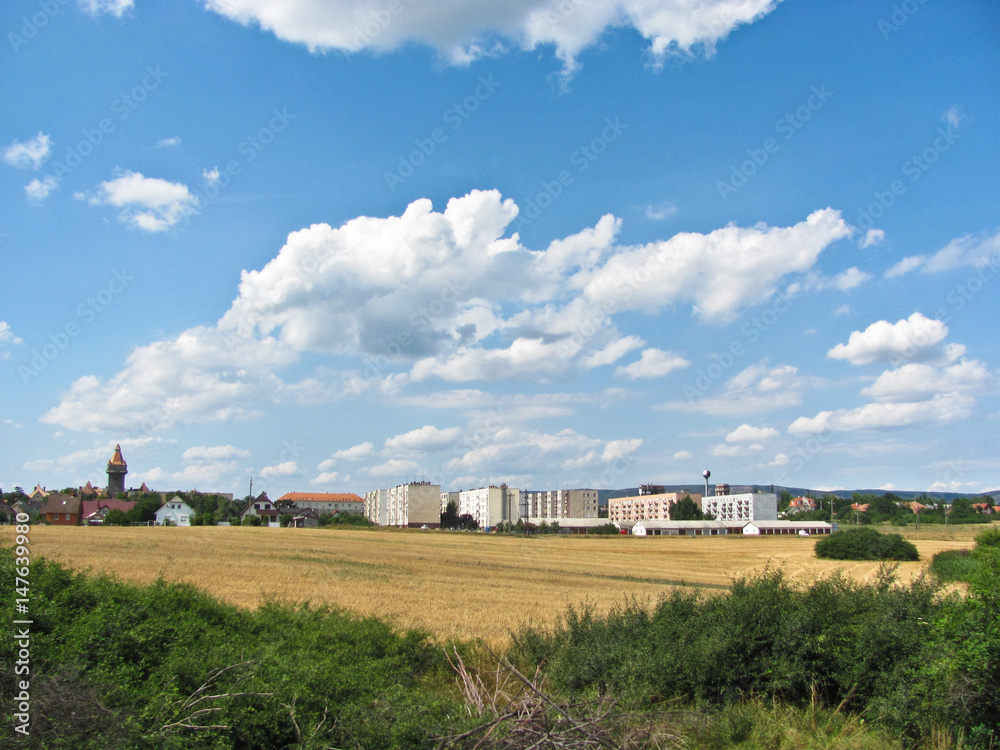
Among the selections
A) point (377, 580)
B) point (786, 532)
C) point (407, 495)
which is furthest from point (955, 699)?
point (407, 495)

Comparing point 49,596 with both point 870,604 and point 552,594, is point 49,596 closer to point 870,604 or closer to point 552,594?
point 870,604

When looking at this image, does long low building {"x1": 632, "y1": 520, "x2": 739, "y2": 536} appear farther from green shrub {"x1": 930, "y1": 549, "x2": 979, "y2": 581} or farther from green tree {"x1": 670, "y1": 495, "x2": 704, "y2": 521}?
green shrub {"x1": 930, "y1": 549, "x2": 979, "y2": 581}

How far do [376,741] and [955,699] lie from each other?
6.71 meters

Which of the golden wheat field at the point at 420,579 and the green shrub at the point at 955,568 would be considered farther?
the golden wheat field at the point at 420,579

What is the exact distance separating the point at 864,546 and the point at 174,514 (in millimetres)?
112582

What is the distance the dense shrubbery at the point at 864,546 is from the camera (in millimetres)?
57750

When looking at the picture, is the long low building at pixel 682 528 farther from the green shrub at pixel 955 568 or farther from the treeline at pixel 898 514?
the green shrub at pixel 955 568

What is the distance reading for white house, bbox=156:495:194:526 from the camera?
402 ft

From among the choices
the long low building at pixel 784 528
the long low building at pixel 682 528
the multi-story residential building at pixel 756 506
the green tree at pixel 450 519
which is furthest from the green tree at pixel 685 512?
the green tree at pixel 450 519

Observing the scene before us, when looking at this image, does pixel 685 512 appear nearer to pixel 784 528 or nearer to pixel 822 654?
pixel 784 528

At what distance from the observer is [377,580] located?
30.8 metres

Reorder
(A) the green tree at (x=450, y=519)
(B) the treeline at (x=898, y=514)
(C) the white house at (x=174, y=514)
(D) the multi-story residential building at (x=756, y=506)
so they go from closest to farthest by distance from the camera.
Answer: (C) the white house at (x=174, y=514) < (B) the treeline at (x=898, y=514) < (A) the green tree at (x=450, y=519) < (D) the multi-story residential building at (x=756, y=506)

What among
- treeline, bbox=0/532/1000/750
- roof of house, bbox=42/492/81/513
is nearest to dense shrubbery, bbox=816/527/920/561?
treeline, bbox=0/532/1000/750

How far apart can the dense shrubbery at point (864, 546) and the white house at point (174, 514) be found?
10477cm
